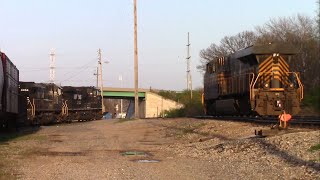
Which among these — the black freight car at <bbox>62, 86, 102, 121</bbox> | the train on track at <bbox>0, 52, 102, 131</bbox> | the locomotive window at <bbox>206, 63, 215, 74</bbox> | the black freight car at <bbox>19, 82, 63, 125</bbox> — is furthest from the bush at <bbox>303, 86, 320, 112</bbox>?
the black freight car at <bbox>62, 86, 102, 121</bbox>

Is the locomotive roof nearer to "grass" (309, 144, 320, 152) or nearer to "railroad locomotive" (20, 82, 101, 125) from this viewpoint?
"grass" (309, 144, 320, 152)

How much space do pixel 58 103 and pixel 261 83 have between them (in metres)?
23.5

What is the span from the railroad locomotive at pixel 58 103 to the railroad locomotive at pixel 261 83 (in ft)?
54.2

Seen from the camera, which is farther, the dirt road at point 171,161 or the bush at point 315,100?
the bush at point 315,100

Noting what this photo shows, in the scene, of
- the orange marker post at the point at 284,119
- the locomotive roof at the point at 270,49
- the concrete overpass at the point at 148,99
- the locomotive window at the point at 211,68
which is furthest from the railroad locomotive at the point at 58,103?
the concrete overpass at the point at 148,99

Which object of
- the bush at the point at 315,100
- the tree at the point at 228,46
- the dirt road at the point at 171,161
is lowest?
the dirt road at the point at 171,161

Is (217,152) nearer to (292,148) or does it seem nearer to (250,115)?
(292,148)

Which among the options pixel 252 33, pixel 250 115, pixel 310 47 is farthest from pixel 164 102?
pixel 250 115

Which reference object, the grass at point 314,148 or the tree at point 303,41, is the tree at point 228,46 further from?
the grass at point 314,148

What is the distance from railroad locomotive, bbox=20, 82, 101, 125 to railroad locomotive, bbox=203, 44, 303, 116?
16527 mm

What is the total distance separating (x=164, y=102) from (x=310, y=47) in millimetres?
46884

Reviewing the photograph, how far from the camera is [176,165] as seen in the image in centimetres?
1060

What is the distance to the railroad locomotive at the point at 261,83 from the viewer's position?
20594 millimetres

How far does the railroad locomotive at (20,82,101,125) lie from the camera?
36156 mm
